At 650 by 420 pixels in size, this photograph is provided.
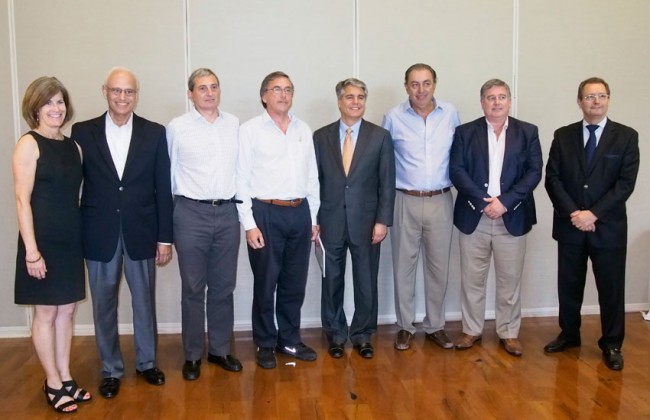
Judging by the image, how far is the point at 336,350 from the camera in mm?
3943

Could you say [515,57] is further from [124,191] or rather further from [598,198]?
[124,191]

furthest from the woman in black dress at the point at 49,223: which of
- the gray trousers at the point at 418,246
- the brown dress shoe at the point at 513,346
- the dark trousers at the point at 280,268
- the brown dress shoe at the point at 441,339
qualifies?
the brown dress shoe at the point at 513,346

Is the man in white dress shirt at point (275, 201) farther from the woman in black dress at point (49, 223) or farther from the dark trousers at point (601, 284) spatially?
the dark trousers at point (601, 284)

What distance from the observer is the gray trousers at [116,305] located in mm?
3367

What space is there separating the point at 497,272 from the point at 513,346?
522mm

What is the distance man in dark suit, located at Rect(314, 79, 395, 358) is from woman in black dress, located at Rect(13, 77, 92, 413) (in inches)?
62.0

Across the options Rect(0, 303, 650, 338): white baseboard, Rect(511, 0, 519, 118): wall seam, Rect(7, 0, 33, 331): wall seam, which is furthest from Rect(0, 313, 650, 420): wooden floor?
Rect(511, 0, 519, 118): wall seam

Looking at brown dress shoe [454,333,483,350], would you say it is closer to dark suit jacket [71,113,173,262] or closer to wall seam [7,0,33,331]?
dark suit jacket [71,113,173,262]

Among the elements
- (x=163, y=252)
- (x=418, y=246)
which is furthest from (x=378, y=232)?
(x=163, y=252)

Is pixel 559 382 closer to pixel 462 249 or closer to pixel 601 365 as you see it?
pixel 601 365

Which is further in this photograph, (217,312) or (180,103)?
(180,103)

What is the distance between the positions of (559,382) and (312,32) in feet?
10.1

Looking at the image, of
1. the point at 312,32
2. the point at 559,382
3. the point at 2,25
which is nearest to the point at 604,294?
the point at 559,382

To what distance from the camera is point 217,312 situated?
12.1 ft
